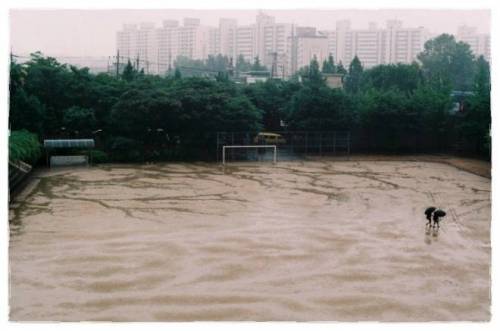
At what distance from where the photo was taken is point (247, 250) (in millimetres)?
10609

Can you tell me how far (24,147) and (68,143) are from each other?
3.15 meters

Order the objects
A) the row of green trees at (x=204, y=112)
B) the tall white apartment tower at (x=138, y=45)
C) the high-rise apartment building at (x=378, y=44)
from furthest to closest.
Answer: the high-rise apartment building at (x=378, y=44), the tall white apartment tower at (x=138, y=45), the row of green trees at (x=204, y=112)

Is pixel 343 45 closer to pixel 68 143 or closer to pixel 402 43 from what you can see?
pixel 402 43

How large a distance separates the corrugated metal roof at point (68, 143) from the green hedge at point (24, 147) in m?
0.35

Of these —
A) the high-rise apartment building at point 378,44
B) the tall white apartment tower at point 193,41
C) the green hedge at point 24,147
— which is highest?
the high-rise apartment building at point 378,44

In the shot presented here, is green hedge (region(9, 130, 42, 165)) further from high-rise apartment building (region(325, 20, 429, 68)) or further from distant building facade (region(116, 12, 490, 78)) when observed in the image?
high-rise apartment building (region(325, 20, 429, 68))

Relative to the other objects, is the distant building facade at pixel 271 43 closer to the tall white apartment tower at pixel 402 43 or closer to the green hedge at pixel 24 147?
the tall white apartment tower at pixel 402 43

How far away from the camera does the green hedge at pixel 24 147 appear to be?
15992 millimetres

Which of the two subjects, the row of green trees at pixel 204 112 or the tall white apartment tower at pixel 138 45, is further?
the tall white apartment tower at pixel 138 45

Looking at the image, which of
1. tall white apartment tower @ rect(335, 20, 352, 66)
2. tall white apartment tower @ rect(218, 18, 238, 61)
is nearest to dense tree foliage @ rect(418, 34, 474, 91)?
tall white apartment tower @ rect(335, 20, 352, 66)

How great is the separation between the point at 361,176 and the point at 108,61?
37.5ft

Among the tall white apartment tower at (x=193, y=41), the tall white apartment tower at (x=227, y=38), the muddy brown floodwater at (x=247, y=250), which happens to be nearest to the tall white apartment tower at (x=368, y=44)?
the tall white apartment tower at (x=227, y=38)

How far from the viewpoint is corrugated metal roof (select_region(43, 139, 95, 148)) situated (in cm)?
2017

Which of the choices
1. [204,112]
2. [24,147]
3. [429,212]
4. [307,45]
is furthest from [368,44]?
[429,212]
